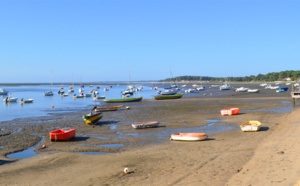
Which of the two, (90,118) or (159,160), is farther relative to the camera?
(90,118)

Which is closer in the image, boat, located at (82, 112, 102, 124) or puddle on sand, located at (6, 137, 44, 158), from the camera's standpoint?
puddle on sand, located at (6, 137, 44, 158)

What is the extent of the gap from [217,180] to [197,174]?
54.8 inches

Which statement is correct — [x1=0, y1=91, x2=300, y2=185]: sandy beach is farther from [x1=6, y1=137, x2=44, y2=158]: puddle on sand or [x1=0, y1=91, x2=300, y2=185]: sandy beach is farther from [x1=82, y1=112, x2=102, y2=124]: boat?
[x1=82, y1=112, x2=102, y2=124]: boat

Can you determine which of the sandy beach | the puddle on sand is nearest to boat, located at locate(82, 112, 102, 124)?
the sandy beach

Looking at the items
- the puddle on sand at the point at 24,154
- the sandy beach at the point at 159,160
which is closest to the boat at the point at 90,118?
the sandy beach at the point at 159,160

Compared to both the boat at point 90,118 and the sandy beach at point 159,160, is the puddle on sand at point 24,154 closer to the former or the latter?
the sandy beach at point 159,160

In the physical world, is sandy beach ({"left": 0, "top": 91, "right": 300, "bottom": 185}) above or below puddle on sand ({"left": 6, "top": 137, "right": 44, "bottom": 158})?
above

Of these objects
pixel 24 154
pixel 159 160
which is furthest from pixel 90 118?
pixel 159 160

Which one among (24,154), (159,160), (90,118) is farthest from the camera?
(90,118)

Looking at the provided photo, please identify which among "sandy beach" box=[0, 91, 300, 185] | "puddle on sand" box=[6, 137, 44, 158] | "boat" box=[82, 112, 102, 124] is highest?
"boat" box=[82, 112, 102, 124]

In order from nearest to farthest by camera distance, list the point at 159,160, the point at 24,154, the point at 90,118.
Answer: the point at 159,160
the point at 24,154
the point at 90,118

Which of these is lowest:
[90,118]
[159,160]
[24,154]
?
[24,154]

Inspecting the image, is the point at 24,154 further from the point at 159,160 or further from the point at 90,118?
the point at 90,118

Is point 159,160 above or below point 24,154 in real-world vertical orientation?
above
